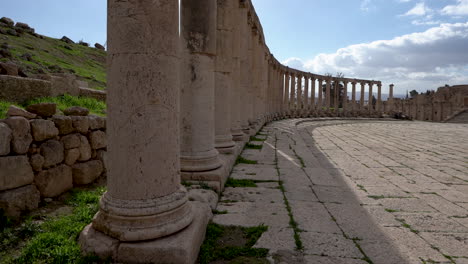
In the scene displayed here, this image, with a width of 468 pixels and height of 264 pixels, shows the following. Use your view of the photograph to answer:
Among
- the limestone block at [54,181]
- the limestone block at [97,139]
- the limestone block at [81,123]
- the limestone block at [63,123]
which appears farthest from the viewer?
the limestone block at [97,139]

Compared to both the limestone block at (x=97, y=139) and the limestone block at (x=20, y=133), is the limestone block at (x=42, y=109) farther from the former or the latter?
the limestone block at (x=97, y=139)

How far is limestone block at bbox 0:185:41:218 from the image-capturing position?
4.02 metres

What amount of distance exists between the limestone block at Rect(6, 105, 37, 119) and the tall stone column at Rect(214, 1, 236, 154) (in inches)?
151

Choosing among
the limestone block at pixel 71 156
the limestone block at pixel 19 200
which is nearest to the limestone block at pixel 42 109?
the limestone block at pixel 71 156

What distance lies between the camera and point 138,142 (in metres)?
3.10

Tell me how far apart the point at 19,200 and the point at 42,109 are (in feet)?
4.93

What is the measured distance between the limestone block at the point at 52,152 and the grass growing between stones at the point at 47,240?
88cm

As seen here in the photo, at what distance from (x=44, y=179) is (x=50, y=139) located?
2.12 ft

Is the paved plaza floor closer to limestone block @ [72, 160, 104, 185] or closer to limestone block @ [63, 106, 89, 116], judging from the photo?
limestone block @ [72, 160, 104, 185]

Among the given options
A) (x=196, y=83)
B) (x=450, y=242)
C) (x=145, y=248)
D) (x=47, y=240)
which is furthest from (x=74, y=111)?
(x=450, y=242)

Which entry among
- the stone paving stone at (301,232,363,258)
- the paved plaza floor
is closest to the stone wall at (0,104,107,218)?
the paved plaza floor

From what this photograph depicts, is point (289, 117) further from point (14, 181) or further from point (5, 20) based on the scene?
point (14, 181)

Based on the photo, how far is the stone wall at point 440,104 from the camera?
133 ft

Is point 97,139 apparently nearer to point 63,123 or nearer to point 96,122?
point 96,122
